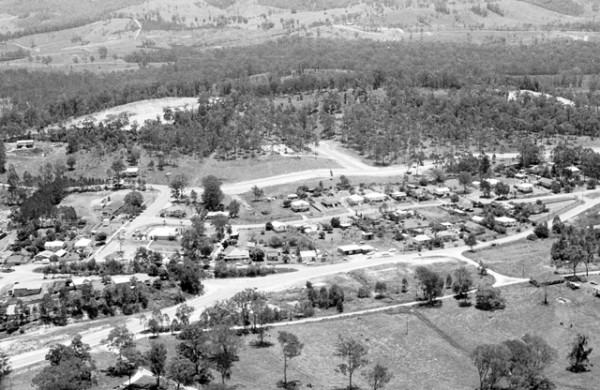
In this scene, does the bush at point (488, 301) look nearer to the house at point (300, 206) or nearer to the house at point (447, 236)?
the house at point (447, 236)

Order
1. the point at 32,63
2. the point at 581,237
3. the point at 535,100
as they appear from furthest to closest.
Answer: the point at 32,63
the point at 535,100
the point at 581,237

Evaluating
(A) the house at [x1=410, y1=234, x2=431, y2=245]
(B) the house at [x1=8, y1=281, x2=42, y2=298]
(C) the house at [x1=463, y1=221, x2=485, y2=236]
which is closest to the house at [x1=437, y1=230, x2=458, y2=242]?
(A) the house at [x1=410, y1=234, x2=431, y2=245]

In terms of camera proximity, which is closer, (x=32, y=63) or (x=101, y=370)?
(x=101, y=370)

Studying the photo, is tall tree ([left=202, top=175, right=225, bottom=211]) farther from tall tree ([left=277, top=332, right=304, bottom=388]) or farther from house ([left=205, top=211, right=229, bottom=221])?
tall tree ([left=277, top=332, right=304, bottom=388])

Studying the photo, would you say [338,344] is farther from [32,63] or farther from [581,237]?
[32,63]

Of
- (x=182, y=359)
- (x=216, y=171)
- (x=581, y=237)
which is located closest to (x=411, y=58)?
(x=216, y=171)

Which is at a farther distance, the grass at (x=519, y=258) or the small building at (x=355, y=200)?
the small building at (x=355, y=200)

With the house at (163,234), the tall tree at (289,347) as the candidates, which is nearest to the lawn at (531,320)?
the tall tree at (289,347)

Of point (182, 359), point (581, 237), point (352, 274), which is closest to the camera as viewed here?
point (182, 359)
